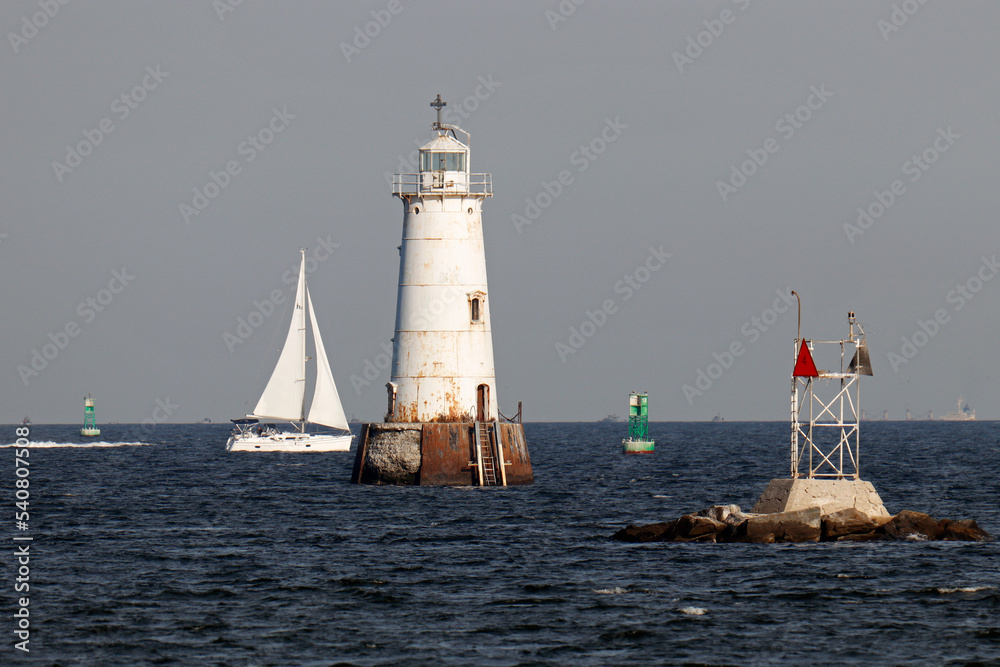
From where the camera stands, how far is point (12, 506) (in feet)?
173

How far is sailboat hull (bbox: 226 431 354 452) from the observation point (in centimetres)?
10844

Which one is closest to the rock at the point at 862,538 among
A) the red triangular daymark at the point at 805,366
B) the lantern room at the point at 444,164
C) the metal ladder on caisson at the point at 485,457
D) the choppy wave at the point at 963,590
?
the red triangular daymark at the point at 805,366

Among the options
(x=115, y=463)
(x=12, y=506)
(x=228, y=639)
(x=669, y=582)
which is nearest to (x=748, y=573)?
(x=669, y=582)

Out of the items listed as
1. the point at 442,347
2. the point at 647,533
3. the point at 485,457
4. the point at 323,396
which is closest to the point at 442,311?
the point at 442,347

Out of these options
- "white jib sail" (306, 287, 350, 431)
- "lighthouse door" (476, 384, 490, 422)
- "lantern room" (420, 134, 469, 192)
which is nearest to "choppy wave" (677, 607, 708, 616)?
"lighthouse door" (476, 384, 490, 422)

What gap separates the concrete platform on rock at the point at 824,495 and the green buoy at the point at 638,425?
229ft

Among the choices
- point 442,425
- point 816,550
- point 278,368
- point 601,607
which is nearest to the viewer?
point 601,607

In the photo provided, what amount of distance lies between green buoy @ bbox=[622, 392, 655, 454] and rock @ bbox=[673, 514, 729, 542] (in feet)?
227

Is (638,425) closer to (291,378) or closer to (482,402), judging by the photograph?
(291,378)

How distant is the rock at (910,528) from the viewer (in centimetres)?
3838

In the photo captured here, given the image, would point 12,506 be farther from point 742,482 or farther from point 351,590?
point 742,482

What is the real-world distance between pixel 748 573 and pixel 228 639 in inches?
533

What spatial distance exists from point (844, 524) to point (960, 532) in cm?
370

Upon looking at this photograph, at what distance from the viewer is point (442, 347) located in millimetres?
51250
